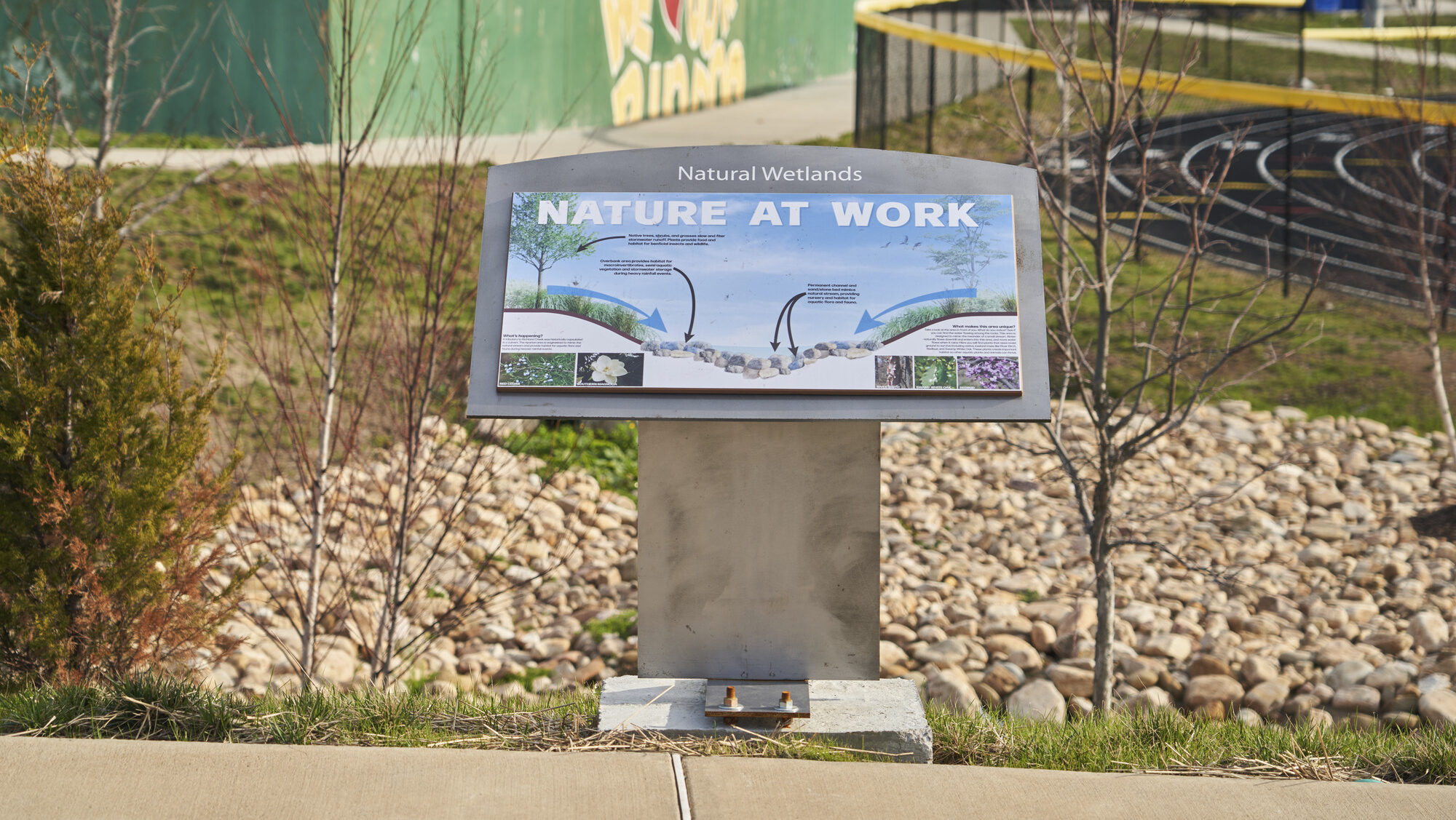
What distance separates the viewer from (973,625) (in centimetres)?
731

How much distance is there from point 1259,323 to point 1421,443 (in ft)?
8.29

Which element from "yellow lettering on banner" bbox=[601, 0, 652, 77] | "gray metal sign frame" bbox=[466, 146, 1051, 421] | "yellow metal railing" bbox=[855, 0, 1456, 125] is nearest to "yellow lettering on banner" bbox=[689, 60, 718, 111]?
"yellow lettering on banner" bbox=[601, 0, 652, 77]

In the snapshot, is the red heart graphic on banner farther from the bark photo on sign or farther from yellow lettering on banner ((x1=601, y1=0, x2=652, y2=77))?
the bark photo on sign

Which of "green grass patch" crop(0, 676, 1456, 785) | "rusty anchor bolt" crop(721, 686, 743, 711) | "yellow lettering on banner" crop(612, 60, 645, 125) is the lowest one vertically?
"green grass patch" crop(0, 676, 1456, 785)

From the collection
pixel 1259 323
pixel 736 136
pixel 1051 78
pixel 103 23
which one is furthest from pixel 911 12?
pixel 103 23

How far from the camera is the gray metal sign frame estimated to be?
3496 millimetres

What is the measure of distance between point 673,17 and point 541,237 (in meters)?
20.3

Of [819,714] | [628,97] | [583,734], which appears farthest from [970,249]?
→ [628,97]

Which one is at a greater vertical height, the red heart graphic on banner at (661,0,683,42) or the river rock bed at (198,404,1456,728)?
the red heart graphic on banner at (661,0,683,42)

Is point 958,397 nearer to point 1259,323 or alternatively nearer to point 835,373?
point 835,373

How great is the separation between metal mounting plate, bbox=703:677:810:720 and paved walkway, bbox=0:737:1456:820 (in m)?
0.20

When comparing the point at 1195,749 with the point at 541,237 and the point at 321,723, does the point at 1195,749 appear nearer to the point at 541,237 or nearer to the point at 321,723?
the point at 541,237

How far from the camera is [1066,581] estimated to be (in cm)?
806

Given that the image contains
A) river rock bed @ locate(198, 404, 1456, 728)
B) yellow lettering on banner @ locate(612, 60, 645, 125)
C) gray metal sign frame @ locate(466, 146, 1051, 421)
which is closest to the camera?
gray metal sign frame @ locate(466, 146, 1051, 421)
